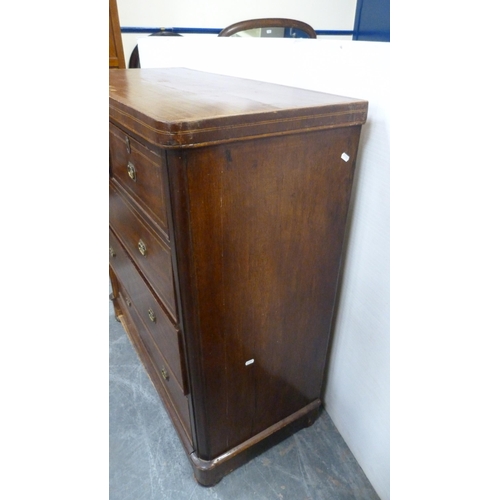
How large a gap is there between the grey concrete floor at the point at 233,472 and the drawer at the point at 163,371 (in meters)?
0.14

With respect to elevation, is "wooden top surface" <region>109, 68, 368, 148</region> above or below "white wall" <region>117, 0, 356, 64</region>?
below

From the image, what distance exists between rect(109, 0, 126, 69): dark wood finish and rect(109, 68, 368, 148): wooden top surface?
1933 mm

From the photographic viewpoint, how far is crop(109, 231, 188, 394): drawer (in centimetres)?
85

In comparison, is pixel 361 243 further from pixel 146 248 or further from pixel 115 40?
pixel 115 40

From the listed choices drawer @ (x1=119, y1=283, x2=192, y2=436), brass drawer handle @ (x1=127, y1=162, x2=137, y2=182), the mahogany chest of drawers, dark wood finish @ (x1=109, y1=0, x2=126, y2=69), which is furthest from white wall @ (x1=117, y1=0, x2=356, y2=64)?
brass drawer handle @ (x1=127, y1=162, x2=137, y2=182)

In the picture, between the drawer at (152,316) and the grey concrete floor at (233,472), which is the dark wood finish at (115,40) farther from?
the grey concrete floor at (233,472)

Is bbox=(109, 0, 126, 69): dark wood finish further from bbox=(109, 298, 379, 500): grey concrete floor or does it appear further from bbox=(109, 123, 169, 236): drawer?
bbox=(109, 298, 379, 500): grey concrete floor

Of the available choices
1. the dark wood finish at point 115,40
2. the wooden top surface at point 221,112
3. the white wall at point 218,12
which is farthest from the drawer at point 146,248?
the white wall at point 218,12

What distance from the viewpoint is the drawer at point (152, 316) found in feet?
2.80
